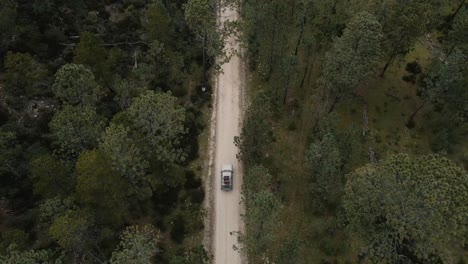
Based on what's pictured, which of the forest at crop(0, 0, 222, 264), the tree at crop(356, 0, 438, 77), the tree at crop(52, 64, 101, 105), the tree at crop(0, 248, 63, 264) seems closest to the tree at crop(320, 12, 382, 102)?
the tree at crop(356, 0, 438, 77)

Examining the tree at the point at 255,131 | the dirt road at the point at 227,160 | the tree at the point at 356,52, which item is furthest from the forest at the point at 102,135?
the tree at the point at 356,52

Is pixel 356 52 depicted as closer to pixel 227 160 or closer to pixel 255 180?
pixel 255 180

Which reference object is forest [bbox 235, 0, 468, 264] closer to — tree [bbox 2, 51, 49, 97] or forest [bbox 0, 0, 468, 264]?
forest [bbox 0, 0, 468, 264]

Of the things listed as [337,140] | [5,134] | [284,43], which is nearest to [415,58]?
[284,43]

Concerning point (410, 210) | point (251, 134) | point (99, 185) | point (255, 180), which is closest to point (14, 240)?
point (99, 185)

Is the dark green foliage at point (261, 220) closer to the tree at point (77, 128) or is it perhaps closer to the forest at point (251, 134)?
the forest at point (251, 134)

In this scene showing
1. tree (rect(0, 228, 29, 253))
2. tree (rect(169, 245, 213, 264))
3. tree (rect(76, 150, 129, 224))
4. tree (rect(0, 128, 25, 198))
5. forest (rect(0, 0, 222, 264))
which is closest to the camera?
tree (rect(76, 150, 129, 224))
